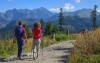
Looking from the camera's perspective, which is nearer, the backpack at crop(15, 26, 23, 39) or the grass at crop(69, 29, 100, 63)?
the grass at crop(69, 29, 100, 63)

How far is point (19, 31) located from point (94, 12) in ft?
409

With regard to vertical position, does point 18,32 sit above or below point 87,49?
above

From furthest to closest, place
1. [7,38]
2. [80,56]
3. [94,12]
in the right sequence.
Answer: [94,12] < [7,38] < [80,56]

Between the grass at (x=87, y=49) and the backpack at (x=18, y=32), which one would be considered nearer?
→ the grass at (x=87, y=49)

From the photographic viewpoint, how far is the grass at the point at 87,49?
14.7m

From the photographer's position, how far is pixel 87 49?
1712 centimetres

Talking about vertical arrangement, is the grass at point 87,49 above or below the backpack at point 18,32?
below

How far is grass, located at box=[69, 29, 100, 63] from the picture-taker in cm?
1467

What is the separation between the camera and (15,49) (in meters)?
22.8

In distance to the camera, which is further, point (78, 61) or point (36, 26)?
point (36, 26)

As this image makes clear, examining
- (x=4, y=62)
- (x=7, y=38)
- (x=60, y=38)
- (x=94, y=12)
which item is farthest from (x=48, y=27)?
(x=4, y=62)

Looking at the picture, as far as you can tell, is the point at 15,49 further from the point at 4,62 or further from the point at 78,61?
the point at 78,61

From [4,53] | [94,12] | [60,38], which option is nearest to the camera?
[4,53]

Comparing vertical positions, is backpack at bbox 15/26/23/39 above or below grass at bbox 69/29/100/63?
above
